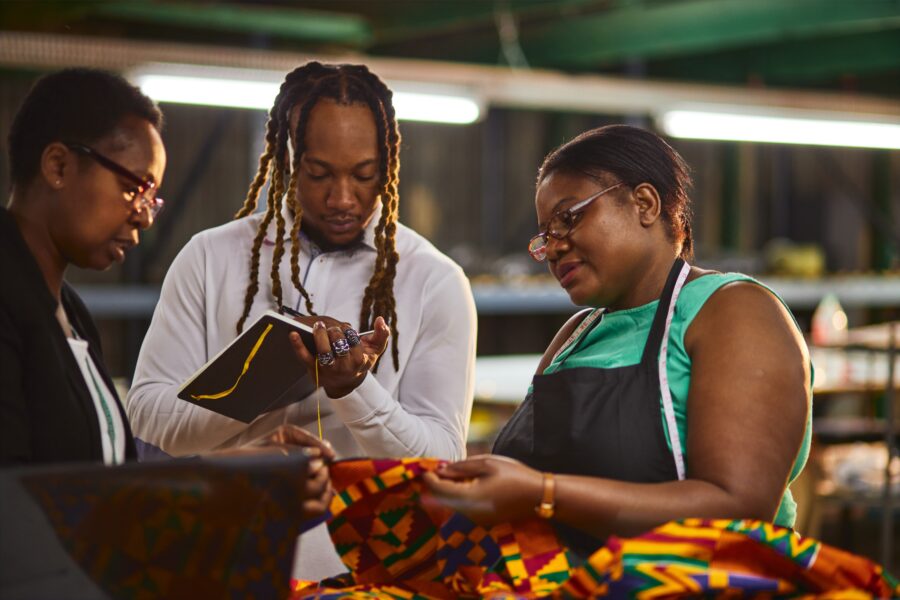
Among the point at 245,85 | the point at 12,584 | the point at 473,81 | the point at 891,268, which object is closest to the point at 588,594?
the point at 12,584

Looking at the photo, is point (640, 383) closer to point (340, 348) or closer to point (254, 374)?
point (340, 348)

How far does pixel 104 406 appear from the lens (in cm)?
171

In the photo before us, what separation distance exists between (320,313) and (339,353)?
34 cm

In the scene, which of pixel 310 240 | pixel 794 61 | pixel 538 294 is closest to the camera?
pixel 310 240

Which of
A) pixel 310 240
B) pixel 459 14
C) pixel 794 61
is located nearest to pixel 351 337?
pixel 310 240

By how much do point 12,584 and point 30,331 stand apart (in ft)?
1.29

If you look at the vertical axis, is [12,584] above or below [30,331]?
below

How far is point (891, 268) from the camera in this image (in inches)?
478

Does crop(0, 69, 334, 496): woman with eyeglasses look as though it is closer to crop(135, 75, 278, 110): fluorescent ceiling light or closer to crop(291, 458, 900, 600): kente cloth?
crop(291, 458, 900, 600): kente cloth

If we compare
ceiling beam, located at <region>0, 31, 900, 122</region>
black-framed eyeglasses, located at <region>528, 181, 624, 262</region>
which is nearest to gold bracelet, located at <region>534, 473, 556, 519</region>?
black-framed eyeglasses, located at <region>528, 181, 624, 262</region>

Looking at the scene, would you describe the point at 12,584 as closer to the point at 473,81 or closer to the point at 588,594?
the point at 588,594

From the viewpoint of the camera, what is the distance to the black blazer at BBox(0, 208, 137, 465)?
146cm

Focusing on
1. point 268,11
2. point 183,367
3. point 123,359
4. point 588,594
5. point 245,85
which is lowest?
point 123,359

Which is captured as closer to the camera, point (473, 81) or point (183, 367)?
point (183, 367)
